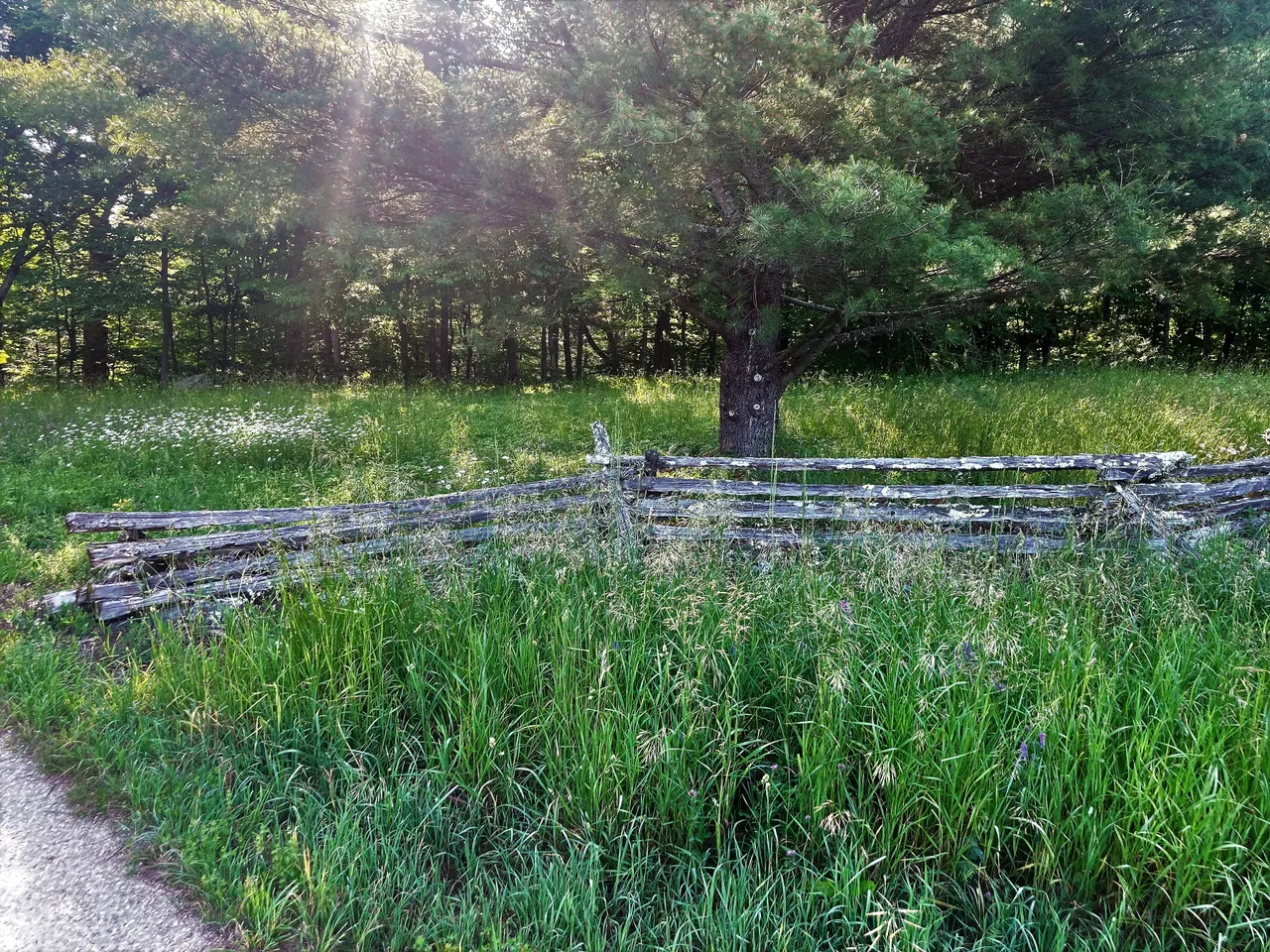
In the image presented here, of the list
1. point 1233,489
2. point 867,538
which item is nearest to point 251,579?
Answer: point 867,538

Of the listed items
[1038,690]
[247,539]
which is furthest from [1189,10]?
[247,539]

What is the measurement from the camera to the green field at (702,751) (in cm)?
240

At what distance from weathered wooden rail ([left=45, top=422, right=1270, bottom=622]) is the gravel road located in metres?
1.35

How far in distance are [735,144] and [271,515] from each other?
4669 millimetres

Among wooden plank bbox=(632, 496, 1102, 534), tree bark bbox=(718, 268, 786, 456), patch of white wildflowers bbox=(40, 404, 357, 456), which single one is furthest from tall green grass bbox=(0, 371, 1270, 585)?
wooden plank bbox=(632, 496, 1102, 534)

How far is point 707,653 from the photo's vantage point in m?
3.33

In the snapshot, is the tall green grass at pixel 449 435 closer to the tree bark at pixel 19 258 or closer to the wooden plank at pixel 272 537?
the wooden plank at pixel 272 537

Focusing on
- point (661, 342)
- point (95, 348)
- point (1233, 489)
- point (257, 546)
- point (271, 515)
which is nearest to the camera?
point (257, 546)

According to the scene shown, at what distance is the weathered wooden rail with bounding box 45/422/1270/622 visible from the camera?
4.41m

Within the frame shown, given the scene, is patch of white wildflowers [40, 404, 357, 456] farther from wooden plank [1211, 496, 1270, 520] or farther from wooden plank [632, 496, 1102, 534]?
wooden plank [1211, 496, 1270, 520]

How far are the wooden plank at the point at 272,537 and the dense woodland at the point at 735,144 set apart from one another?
1389 mm

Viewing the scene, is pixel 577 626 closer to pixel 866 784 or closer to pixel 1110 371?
pixel 866 784

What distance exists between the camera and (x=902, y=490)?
5176mm

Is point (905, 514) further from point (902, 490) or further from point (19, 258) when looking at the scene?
point (19, 258)
